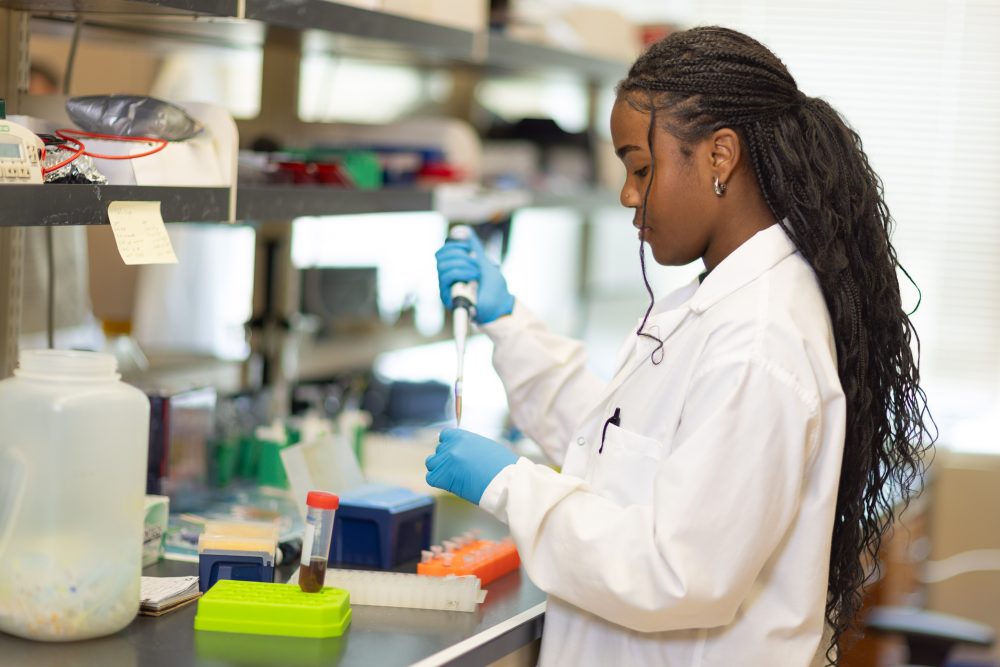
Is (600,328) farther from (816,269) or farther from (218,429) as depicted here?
(816,269)

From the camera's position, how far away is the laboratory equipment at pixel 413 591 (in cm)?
166

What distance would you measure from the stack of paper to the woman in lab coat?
13.8 inches

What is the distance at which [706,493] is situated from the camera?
1357 mm

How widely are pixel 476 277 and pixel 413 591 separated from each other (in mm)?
553

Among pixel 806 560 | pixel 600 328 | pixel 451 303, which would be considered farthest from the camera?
pixel 600 328

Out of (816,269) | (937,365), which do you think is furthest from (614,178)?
(816,269)

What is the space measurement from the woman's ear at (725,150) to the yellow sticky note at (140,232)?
2.21 ft

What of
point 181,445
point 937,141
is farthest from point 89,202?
point 937,141

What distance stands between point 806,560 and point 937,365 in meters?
3.08

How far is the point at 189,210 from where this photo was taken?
1.60 m

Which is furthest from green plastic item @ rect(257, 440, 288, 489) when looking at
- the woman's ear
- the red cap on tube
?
the woman's ear

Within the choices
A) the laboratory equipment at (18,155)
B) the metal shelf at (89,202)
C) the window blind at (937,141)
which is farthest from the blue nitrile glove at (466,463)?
the window blind at (937,141)

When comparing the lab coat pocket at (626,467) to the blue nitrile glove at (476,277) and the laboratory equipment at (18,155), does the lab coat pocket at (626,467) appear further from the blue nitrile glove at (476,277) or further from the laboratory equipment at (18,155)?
the laboratory equipment at (18,155)

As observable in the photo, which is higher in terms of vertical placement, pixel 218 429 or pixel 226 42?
pixel 226 42
